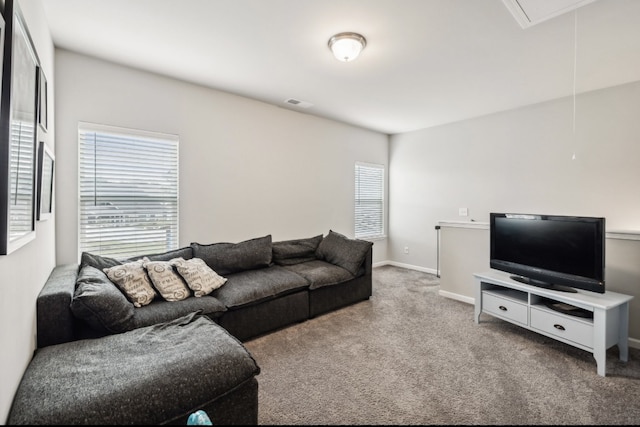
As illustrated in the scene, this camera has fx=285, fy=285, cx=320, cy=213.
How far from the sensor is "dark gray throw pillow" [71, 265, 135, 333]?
1700mm

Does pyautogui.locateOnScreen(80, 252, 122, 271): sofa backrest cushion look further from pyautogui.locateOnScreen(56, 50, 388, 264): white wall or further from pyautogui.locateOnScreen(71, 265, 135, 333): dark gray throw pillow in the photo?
pyautogui.locateOnScreen(71, 265, 135, 333): dark gray throw pillow

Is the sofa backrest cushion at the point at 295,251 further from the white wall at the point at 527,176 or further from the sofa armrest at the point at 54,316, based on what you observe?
the sofa armrest at the point at 54,316

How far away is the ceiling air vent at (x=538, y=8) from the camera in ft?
5.97

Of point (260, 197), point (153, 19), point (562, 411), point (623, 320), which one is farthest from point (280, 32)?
point (623, 320)

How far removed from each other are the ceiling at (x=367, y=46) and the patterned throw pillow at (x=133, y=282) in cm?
188

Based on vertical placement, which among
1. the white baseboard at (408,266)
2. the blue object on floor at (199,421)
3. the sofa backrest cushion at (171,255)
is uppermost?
the sofa backrest cushion at (171,255)

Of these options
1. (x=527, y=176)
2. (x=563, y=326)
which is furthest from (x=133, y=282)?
(x=527, y=176)

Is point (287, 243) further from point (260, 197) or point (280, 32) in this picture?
point (280, 32)

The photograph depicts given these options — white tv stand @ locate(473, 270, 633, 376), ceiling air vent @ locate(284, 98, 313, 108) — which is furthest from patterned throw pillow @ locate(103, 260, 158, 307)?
white tv stand @ locate(473, 270, 633, 376)

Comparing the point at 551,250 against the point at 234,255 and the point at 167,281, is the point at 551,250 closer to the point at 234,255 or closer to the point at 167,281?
the point at 234,255

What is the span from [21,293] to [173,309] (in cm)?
95

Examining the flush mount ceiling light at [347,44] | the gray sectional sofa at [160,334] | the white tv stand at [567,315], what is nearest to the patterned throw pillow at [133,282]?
the gray sectional sofa at [160,334]

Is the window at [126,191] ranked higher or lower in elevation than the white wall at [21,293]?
higher

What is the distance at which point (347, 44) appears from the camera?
227 centimetres
